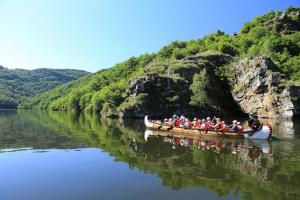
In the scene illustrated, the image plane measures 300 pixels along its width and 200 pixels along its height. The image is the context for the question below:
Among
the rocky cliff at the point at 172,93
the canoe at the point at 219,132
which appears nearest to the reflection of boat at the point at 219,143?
the canoe at the point at 219,132

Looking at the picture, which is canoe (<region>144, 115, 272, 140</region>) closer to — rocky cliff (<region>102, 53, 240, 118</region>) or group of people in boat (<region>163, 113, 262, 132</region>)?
group of people in boat (<region>163, 113, 262, 132</region>)

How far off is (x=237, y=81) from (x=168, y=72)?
62.4 ft


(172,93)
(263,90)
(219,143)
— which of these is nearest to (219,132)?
(219,143)

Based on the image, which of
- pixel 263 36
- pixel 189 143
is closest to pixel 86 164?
pixel 189 143

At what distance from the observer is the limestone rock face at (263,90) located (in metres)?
76.2

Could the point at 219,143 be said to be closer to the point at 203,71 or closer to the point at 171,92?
the point at 171,92

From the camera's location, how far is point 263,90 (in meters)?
81.8

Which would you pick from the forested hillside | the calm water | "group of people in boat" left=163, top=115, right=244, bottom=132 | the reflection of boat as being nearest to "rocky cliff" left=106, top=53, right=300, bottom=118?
the forested hillside

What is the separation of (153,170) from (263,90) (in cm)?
6550

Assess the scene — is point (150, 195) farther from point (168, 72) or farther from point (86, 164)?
point (168, 72)

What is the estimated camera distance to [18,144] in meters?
37.2

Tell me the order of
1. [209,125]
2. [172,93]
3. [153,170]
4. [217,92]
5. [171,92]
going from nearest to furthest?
[153,170] → [209,125] → [172,93] → [171,92] → [217,92]

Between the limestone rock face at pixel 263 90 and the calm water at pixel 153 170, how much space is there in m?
43.3

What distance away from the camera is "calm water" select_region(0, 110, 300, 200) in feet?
58.1
